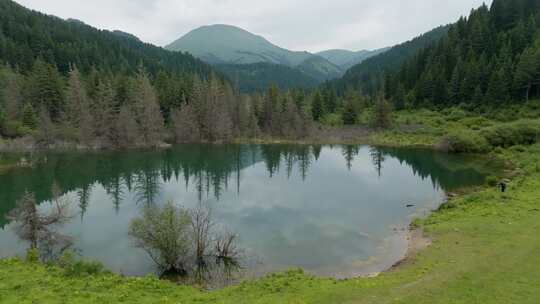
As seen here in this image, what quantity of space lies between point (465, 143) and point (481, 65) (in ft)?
159

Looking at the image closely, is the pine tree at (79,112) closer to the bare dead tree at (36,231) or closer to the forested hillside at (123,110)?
the forested hillside at (123,110)

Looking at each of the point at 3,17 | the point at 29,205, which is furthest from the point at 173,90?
the point at 3,17

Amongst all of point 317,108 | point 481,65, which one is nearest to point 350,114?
point 317,108

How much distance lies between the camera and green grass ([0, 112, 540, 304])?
634 inches

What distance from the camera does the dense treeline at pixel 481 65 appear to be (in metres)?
97.6

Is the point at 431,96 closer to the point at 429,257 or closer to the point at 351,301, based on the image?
the point at 429,257

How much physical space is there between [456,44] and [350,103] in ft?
164

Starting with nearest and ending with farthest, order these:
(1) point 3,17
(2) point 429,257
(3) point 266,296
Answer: (3) point 266,296
(2) point 429,257
(1) point 3,17

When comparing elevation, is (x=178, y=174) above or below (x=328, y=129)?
below

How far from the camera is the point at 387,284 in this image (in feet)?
58.5

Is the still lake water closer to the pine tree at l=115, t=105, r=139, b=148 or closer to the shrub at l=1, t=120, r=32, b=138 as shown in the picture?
the pine tree at l=115, t=105, r=139, b=148

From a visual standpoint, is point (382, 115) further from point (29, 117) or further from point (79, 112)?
point (29, 117)

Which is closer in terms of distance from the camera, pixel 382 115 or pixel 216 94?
pixel 216 94

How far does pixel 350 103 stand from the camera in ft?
376
